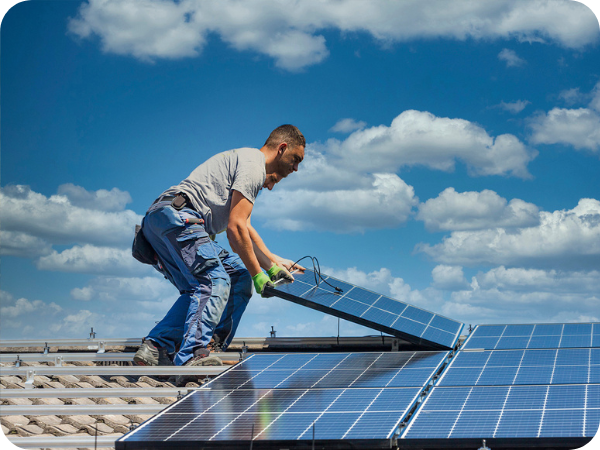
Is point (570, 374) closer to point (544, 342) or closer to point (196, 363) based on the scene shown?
point (544, 342)

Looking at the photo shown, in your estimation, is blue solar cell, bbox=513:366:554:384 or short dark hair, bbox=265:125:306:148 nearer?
blue solar cell, bbox=513:366:554:384

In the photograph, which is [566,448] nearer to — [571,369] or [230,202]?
[571,369]

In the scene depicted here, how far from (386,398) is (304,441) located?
1387mm

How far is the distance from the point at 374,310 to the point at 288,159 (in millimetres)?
2816

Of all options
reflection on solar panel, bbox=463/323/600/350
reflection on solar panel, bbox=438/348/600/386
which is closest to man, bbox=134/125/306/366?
reflection on solar panel, bbox=438/348/600/386

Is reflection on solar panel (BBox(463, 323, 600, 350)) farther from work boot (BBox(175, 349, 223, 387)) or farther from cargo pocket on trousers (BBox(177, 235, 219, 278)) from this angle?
cargo pocket on trousers (BBox(177, 235, 219, 278))

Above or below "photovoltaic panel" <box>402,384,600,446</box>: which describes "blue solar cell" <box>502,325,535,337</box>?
above

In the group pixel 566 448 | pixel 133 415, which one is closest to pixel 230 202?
pixel 133 415

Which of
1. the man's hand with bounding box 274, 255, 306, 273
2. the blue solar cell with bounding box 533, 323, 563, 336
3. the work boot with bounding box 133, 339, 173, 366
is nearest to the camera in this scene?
the work boot with bounding box 133, 339, 173, 366

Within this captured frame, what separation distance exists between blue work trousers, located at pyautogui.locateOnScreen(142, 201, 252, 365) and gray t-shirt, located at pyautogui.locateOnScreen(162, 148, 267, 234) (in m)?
0.25

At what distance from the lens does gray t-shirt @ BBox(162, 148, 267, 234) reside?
9383 millimetres

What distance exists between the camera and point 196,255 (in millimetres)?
9070

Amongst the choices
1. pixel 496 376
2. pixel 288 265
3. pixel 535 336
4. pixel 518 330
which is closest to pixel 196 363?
pixel 288 265

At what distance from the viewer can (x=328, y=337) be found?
37.3 feet
